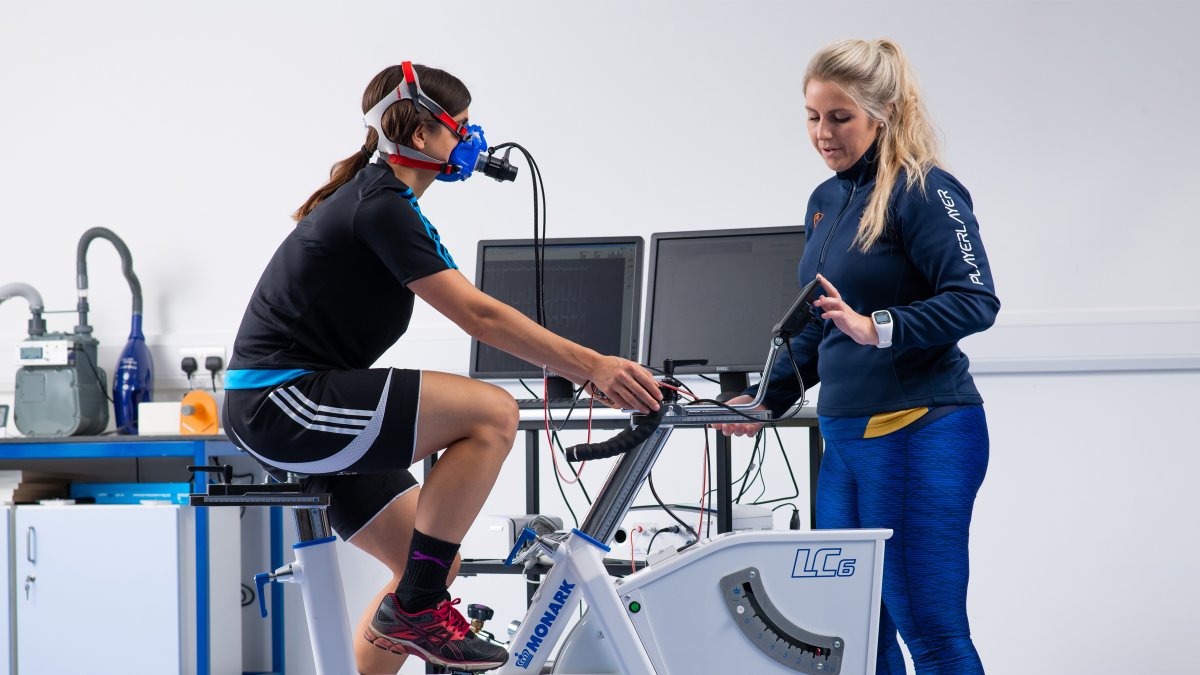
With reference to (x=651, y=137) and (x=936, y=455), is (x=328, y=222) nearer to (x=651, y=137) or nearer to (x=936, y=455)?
(x=936, y=455)

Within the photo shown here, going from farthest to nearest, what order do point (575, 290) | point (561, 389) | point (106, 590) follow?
point (106, 590) → point (575, 290) → point (561, 389)

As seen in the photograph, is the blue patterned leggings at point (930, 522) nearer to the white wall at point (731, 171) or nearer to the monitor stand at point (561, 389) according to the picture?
the monitor stand at point (561, 389)

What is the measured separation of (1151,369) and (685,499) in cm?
137

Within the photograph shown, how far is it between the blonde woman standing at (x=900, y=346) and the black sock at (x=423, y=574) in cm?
63

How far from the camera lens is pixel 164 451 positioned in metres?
3.02

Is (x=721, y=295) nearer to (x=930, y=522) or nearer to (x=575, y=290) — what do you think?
(x=575, y=290)

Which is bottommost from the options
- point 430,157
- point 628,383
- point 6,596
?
point 6,596

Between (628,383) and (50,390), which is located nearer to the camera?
(628,383)

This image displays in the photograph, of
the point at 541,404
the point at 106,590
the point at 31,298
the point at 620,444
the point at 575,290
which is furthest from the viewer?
the point at 31,298

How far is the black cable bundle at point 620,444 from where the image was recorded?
1488mm

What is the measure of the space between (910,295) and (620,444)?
0.58 metres

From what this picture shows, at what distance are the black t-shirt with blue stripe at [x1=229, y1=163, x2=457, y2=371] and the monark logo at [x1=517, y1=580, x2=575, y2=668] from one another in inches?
18.8

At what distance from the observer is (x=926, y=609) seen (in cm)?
168

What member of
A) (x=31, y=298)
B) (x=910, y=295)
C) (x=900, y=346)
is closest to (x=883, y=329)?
(x=900, y=346)
